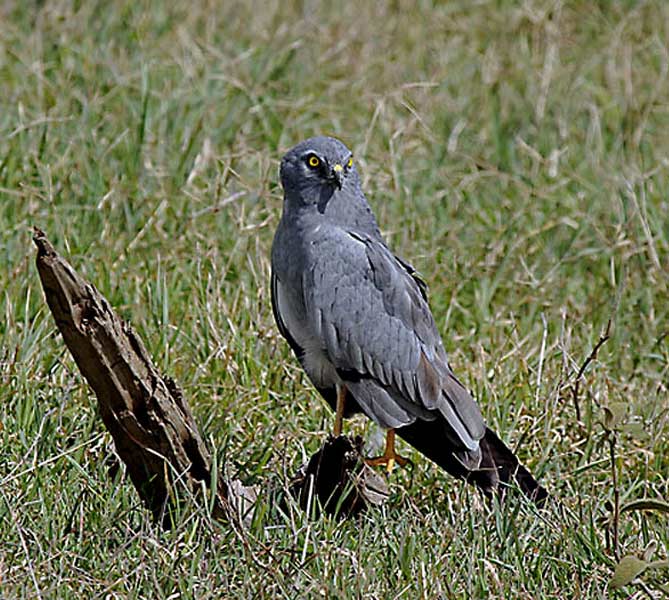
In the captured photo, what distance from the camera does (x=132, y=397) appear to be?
351 cm

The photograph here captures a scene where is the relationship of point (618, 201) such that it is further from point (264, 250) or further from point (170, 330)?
point (170, 330)

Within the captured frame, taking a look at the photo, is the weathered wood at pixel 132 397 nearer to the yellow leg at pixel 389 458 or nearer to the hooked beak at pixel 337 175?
the yellow leg at pixel 389 458

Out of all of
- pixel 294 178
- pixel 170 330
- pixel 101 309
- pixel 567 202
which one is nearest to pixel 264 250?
pixel 170 330

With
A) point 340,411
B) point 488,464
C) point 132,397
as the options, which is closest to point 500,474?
point 488,464

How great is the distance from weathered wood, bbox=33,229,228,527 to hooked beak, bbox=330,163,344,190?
96cm

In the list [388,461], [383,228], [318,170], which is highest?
[318,170]

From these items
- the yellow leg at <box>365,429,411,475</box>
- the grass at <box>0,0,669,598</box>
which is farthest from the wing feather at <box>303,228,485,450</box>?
the grass at <box>0,0,669,598</box>

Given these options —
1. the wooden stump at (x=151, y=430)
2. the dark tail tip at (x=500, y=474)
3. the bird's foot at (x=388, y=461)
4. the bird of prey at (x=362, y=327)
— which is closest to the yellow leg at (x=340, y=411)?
the bird of prey at (x=362, y=327)

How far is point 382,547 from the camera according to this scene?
12.1 feet

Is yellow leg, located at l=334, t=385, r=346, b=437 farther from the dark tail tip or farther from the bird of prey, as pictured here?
the dark tail tip

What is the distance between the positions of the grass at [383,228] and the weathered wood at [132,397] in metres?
0.12

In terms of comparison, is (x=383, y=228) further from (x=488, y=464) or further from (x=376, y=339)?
(x=488, y=464)

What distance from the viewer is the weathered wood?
10.7 feet

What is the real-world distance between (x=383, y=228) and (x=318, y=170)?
4.55 feet
